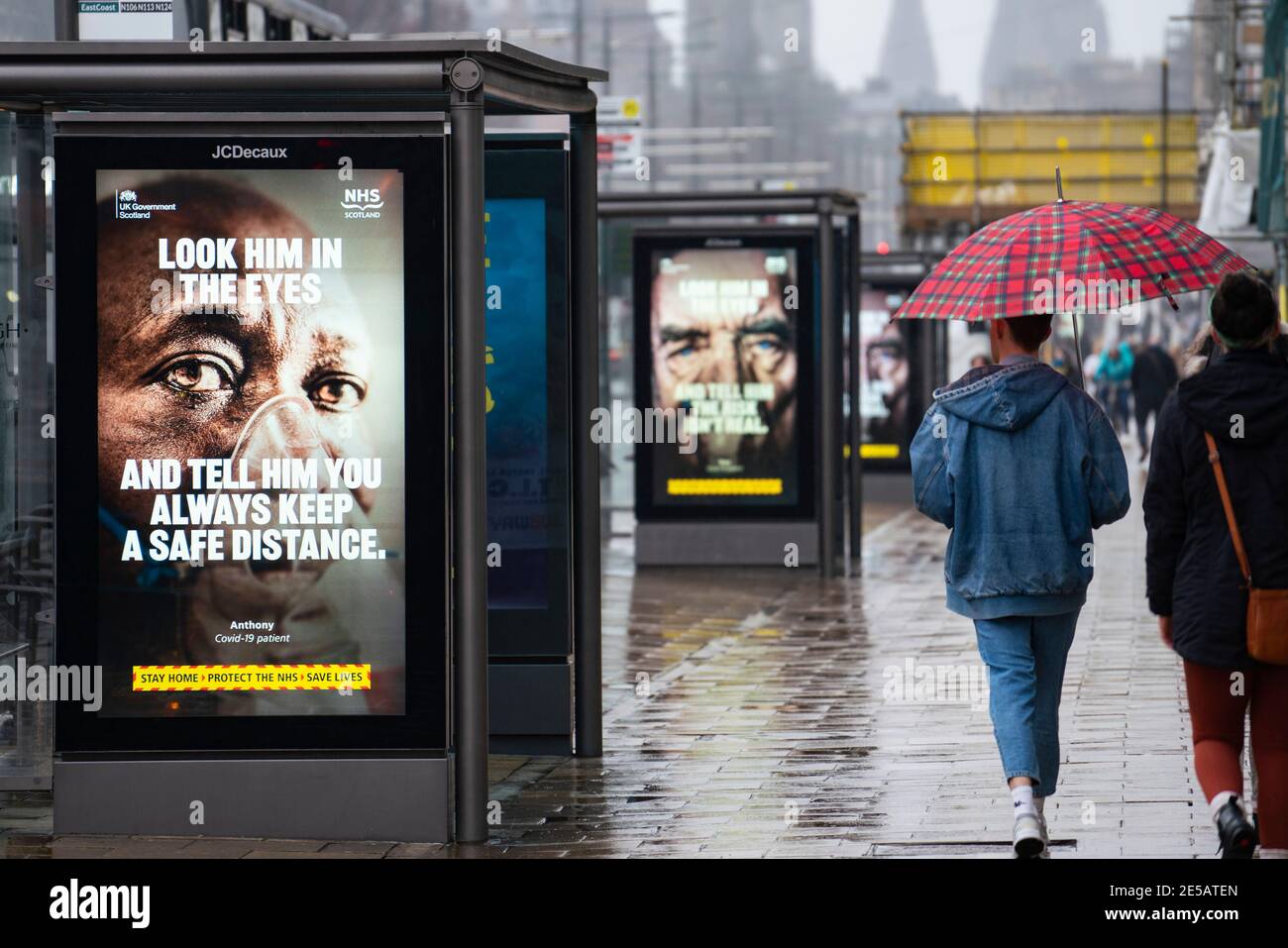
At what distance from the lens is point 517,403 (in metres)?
8.75

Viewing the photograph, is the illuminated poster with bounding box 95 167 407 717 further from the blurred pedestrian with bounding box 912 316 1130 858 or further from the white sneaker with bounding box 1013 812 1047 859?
the white sneaker with bounding box 1013 812 1047 859

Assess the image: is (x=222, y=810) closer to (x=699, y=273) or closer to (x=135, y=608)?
(x=135, y=608)

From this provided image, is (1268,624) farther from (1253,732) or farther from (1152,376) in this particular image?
(1152,376)

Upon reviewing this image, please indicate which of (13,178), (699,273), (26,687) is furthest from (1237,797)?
(699,273)

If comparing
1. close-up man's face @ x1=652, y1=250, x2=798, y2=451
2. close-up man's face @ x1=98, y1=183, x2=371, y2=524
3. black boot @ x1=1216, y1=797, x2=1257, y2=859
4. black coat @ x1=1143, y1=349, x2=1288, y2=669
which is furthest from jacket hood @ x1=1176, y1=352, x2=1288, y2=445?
close-up man's face @ x1=652, y1=250, x2=798, y2=451

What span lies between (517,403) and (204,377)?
1967mm

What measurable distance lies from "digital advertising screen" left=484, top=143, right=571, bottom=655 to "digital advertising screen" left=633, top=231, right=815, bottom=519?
25.7 feet

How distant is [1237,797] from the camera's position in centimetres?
610

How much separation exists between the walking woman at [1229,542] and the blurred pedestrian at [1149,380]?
23075 millimetres

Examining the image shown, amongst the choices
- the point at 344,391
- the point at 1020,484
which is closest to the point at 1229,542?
the point at 1020,484

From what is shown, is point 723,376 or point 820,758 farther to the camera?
point 723,376

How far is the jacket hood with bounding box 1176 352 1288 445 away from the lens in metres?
6.01

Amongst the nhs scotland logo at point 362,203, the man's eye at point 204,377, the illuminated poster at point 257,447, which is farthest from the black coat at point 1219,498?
the man's eye at point 204,377

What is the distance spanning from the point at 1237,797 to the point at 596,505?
10.6 feet
